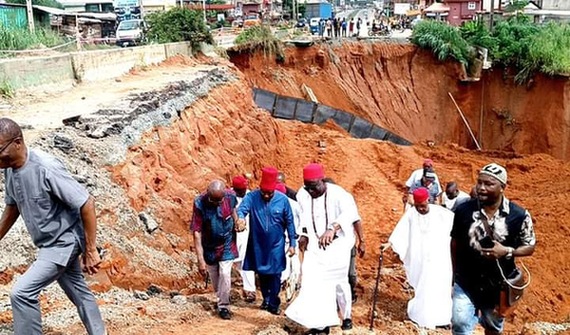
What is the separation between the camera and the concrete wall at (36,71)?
11.5 meters

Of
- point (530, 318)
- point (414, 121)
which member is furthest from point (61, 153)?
point (414, 121)

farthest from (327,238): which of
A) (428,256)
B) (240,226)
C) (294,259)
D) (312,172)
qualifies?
(428,256)

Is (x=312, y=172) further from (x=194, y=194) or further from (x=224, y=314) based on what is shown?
(x=194, y=194)

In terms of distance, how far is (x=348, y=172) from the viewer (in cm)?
1636

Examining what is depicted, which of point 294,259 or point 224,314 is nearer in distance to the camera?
point 224,314

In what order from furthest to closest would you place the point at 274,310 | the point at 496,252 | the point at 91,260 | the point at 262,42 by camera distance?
the point at 262,42 < the point at 274,310 < the point at 496,252 < the point at 91,260

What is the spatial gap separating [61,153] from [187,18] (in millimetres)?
13905

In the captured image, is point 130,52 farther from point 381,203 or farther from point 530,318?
point 530,318

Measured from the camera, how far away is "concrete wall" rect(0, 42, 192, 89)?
11.8 m

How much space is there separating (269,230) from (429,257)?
1.85m

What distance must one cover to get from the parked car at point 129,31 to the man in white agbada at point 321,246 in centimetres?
2219

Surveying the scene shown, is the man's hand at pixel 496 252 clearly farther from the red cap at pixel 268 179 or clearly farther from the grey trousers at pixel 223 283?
the grey trousers at pixel 223 283

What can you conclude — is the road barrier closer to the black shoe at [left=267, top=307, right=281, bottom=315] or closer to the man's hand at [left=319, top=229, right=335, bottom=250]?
the black shoe at [left=267, top=307, right=281, bottom=315]

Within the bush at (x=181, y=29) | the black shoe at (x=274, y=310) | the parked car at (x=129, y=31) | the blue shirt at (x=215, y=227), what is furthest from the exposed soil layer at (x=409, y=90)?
the blue shirt at (x=215, y=227)
